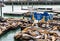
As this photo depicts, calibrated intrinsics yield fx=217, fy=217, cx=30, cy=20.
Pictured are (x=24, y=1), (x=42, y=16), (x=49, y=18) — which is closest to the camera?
(x=42, y=16)

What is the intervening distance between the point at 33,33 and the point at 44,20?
2.26 m

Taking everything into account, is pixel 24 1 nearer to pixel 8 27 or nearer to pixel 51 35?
pixel 8 27

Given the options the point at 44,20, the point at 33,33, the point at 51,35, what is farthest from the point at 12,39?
the point at 44,20

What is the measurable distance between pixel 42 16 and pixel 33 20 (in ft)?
2.87

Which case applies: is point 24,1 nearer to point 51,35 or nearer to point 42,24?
point 42,24

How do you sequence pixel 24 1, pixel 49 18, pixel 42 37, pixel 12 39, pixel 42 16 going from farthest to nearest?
pixel 24 1 < pixel 49 18 < pixel 42 16 < pixel 12 39 < pixel 42 37

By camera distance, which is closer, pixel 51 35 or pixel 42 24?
pixel 51 35

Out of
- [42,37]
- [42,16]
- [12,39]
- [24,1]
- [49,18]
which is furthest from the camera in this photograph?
[24,1]

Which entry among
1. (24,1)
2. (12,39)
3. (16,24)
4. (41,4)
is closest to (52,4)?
(41,4)

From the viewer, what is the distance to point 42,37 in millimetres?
7805

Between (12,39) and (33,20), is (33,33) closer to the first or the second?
(12,39)

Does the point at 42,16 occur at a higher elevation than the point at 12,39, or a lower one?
higher

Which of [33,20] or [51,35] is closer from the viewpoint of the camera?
[51,35]

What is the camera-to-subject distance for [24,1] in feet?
85.6
